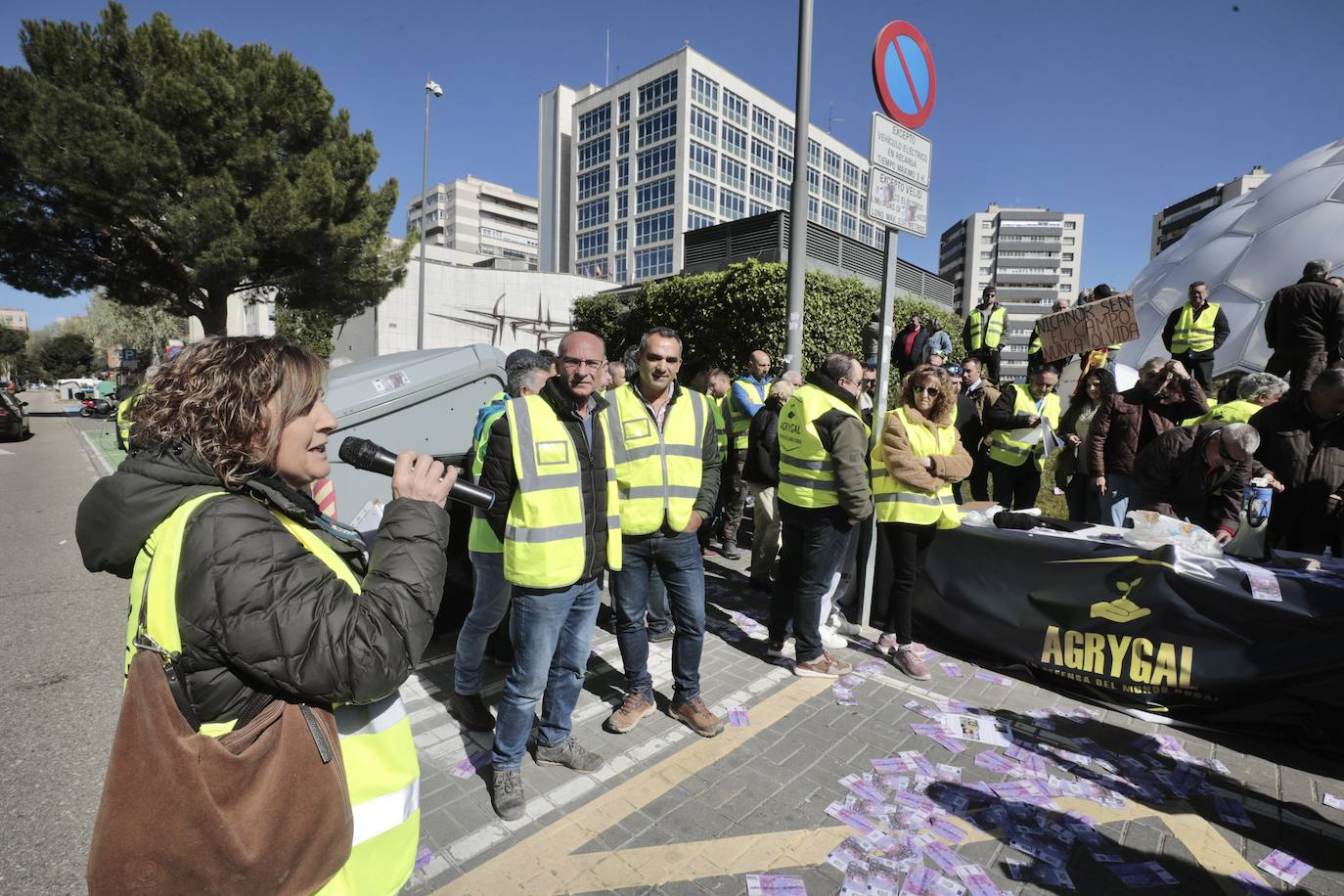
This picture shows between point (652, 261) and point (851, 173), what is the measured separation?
31804 mm

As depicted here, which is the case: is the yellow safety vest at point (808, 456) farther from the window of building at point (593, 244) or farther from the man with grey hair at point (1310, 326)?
the window of building at point (593, 244)

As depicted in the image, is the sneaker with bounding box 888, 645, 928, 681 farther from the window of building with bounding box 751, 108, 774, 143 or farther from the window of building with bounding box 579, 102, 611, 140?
the window of building with bounding box 751, 108, 774, 143

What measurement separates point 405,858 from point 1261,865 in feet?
10.5

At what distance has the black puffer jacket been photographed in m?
1.18

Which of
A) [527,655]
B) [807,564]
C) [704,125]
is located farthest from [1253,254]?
[704,125]

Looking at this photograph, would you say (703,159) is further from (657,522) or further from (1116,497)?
(657,522)

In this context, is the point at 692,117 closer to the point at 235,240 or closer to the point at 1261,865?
the point at 235,240

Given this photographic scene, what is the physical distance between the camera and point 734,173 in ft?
211

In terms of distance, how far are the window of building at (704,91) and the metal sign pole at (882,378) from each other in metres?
61.4

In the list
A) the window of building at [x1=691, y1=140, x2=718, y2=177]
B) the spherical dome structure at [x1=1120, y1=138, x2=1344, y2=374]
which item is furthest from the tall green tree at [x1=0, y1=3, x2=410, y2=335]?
the window of building at [x1=691, y1=140, x2=718, y2=177]

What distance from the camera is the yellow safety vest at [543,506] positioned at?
2.74 metres

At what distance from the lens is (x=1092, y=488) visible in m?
5.95

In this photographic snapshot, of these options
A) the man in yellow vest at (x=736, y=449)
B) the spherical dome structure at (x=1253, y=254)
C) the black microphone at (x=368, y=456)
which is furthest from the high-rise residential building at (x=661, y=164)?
the black microphone at (x=368, y=456)

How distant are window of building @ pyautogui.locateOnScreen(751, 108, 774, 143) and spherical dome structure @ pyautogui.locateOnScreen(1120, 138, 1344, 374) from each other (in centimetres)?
5438
